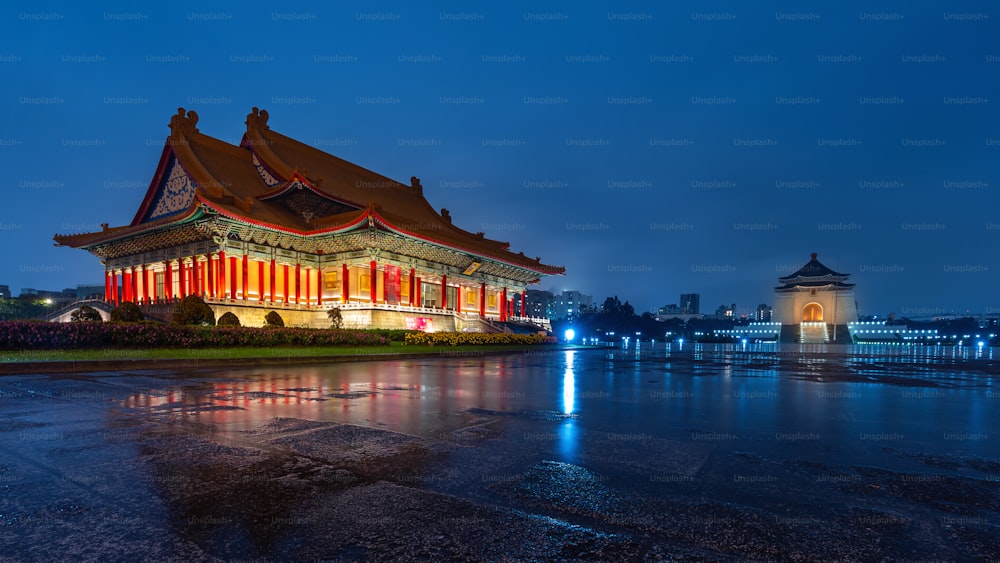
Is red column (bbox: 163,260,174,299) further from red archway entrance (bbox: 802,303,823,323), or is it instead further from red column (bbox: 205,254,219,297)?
red archway entrance (bbox: 802,303,823,323)

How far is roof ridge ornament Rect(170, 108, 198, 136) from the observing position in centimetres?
3130

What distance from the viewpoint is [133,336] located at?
15008mm

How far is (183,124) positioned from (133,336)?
72.4 ft

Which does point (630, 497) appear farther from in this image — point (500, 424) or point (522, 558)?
point (500, 424)

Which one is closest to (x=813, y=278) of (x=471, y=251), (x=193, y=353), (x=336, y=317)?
(x=471, y=251)

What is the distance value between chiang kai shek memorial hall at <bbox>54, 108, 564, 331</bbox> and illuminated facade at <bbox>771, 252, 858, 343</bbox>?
56177 millimetres

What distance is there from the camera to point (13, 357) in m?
12.0

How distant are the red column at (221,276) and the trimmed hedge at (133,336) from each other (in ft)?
35.0

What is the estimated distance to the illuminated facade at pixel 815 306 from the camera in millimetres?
70812

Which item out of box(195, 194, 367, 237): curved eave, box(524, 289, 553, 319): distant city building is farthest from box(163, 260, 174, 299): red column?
box(524, 289, 553, 319): distant city building

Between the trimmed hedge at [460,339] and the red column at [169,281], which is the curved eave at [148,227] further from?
the trimmed hedge at [460,339]

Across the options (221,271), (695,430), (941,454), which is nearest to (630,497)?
(695,430)

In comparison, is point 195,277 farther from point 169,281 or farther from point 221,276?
point 169,281

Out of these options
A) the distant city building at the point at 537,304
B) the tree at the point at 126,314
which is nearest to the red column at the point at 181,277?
the tree at the point at 126,314
